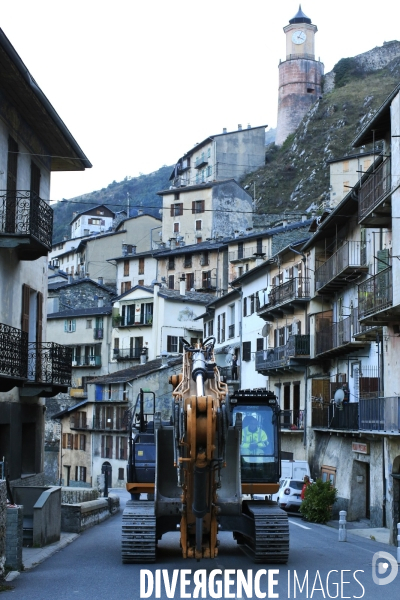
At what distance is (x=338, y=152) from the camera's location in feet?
363

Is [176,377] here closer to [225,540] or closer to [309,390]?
[225,540]

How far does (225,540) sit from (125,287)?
7130 centimetres

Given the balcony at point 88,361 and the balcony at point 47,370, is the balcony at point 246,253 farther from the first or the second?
the balcony at point 47,370

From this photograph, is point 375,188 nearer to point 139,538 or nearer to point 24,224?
point 24,224

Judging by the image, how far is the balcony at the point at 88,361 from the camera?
82812 millimetres

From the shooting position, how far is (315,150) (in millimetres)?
115438

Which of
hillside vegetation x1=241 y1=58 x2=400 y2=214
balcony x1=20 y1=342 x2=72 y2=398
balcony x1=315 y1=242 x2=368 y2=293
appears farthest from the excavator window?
hillside vegetation x1=241 y1=58 x2=400 y2=214

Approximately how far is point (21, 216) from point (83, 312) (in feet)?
201

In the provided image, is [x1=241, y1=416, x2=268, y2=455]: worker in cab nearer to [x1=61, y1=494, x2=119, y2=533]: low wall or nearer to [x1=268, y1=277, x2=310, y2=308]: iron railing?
[x1=61, y1=494, x2=119, y2=533]: low wall

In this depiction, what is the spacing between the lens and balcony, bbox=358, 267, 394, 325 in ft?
97.5

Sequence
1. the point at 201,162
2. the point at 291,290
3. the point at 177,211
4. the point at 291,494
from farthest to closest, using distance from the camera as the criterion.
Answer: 1. the point at 201,162
2. the point at 177,211
3. the point at 291,290
4. the point at 291,494

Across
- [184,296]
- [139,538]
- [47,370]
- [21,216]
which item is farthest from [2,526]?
[184,296]

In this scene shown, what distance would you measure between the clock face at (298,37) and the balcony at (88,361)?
68.1 meters

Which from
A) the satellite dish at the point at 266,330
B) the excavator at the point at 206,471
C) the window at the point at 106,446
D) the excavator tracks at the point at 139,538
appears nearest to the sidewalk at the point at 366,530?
the excavator at the point at 206,471
